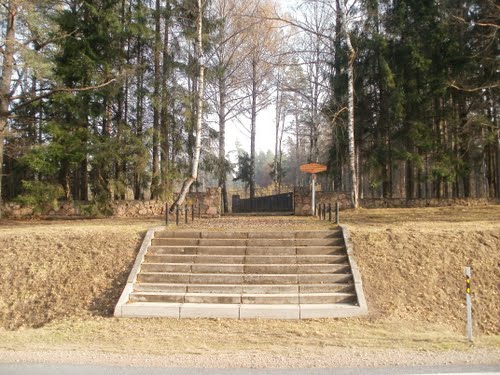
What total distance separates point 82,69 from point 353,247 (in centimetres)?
1359

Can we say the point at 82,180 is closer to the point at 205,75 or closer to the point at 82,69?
the point at 82,69

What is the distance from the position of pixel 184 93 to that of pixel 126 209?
5821 mm

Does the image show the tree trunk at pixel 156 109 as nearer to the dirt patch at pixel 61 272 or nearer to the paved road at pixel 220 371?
the dirt patch at pixel 61 272

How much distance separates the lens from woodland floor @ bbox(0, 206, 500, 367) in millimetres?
6211

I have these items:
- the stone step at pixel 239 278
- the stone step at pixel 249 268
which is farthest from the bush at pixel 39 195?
the stone step at pixel 239 278

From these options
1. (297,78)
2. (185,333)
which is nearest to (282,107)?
(297,78)

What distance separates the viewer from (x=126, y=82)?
65.3 ft

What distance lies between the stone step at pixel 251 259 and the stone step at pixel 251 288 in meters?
0.97

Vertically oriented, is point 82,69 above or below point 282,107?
below

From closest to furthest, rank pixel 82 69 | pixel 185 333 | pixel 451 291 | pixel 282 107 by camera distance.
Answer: pixel 185 333 → pixel 451 291 → pixel 82 69 → pixel 282 107

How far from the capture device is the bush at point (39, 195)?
17.2m

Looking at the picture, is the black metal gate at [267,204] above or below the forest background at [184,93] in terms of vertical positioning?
below

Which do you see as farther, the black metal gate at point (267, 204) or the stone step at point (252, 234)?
the black metal gate at point (267, 204)

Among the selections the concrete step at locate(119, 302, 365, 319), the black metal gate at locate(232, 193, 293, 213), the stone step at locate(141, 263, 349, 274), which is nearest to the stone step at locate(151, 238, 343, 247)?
the stone step at locate(141, 263, 349, 274)
